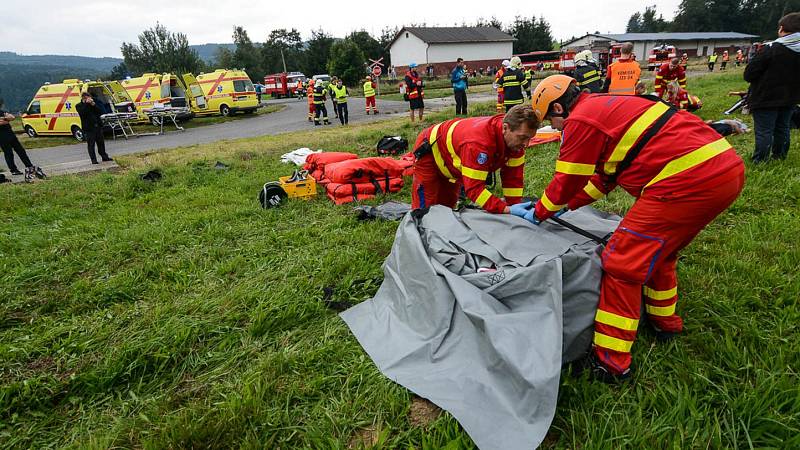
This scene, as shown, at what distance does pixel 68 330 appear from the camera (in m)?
3.00

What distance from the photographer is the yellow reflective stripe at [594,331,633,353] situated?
2.12 meters

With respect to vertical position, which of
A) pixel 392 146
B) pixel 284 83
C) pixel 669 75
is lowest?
pixel 392 146

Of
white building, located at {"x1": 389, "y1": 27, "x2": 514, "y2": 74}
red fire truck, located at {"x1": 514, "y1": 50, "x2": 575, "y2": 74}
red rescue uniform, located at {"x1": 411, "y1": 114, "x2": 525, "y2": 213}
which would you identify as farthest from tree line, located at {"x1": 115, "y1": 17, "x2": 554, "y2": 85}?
red rescue uniform, located at {"x1": 411, "y1": 114, "x2": 525, "y2": 213}

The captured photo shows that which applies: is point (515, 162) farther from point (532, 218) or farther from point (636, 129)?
point (636, 129)

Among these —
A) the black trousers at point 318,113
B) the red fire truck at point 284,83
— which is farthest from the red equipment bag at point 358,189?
the red fire truck at point 284,83

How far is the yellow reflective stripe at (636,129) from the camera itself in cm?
211

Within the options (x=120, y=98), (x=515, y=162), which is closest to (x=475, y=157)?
(x=515, y=162)

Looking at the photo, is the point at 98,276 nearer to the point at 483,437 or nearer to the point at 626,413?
the point at 483,437

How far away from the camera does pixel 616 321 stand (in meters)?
2.14

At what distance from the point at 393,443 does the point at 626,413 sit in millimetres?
1113

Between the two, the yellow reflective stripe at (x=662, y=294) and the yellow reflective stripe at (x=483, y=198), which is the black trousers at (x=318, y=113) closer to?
the yellow reflective stripe at (x=483, y=198)

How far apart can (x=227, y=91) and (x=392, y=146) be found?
1772 centimetres

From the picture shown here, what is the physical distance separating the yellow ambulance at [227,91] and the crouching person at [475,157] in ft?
71.0

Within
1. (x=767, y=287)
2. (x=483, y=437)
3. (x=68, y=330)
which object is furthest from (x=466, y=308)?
(x=68, y=330)
